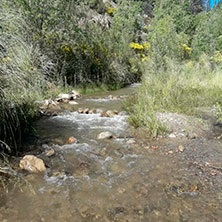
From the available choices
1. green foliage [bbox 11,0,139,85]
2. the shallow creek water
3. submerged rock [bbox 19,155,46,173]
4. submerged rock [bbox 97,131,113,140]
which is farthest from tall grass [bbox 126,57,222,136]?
green foliage [bbox 11,0,139,85]

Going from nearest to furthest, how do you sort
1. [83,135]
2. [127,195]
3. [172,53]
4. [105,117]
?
[127,195] < [83,135] < [105,117] < [172,53]

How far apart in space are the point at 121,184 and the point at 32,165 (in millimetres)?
1122

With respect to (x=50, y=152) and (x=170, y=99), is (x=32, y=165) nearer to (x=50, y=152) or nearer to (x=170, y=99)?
(x=50, y=152)

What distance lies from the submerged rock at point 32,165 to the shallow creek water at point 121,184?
106 mm

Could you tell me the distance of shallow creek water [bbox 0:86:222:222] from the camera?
197cm

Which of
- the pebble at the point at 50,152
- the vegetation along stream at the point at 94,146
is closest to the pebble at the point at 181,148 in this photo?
the vegetation along stream at the point at 94,146

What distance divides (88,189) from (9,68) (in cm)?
153

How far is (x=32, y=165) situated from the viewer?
2.69 m

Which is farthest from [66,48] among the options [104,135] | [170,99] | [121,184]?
[121,184]

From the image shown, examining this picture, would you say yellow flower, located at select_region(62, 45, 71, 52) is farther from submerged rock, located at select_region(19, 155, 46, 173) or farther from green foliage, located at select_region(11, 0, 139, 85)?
submerged rock, located at select_region(19, 155, 46, 173)

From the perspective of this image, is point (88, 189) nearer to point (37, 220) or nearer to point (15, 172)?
point (37, 220)

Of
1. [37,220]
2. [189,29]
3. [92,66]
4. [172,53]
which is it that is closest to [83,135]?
[37,220]

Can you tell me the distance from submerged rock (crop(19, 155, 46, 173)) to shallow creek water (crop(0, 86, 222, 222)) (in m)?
0.11

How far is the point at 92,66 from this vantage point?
9281 mm
